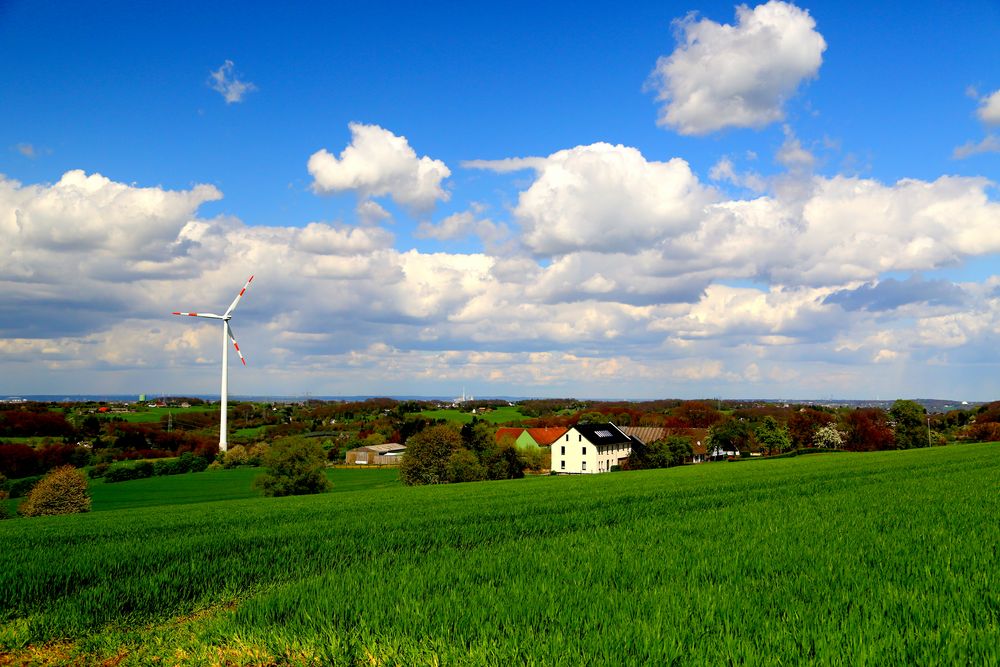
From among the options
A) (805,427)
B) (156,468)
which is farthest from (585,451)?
(156,468)

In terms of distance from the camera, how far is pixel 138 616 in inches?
371

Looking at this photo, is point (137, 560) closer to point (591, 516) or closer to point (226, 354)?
point (591, 516)

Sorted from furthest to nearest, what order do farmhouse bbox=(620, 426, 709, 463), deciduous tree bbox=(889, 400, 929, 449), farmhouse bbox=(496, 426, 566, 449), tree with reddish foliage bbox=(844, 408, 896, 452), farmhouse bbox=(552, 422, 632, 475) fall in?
farmhouse bbox=(620, 426, 709, 463)
farmhouse bbox=(496, 426, 566, 449)
farmhouse bbox=(552, 422, 632, 475)
tree with reddish foliage bbox=(844, 408, 896, 452)
deciduous tree bbox=(889, 400, 929, 449)

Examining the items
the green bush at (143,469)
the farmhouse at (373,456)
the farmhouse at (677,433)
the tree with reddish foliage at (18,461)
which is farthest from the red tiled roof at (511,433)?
the tree with reddish foliage at (18,461)

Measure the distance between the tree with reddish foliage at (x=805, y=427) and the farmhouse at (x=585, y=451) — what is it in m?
35.2

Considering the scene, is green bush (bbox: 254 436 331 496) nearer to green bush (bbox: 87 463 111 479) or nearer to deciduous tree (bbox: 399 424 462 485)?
deciduous tree (bbox: 399 424 462 485)

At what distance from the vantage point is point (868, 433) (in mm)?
110188

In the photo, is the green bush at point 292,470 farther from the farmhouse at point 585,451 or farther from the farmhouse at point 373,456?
the farmhouse at point 585,451

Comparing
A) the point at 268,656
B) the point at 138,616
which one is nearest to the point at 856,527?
the point at 268,656

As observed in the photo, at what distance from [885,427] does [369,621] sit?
127 metres

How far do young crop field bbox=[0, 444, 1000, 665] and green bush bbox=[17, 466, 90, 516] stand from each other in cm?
4280

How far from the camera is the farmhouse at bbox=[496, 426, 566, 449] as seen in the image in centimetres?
12079

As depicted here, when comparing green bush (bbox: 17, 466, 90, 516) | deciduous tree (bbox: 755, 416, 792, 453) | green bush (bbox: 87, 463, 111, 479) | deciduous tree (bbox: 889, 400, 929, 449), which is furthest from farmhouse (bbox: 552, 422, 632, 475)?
green bush (bbox: 17, 466, 90, 516)

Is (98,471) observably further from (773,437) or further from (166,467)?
(773,437)
